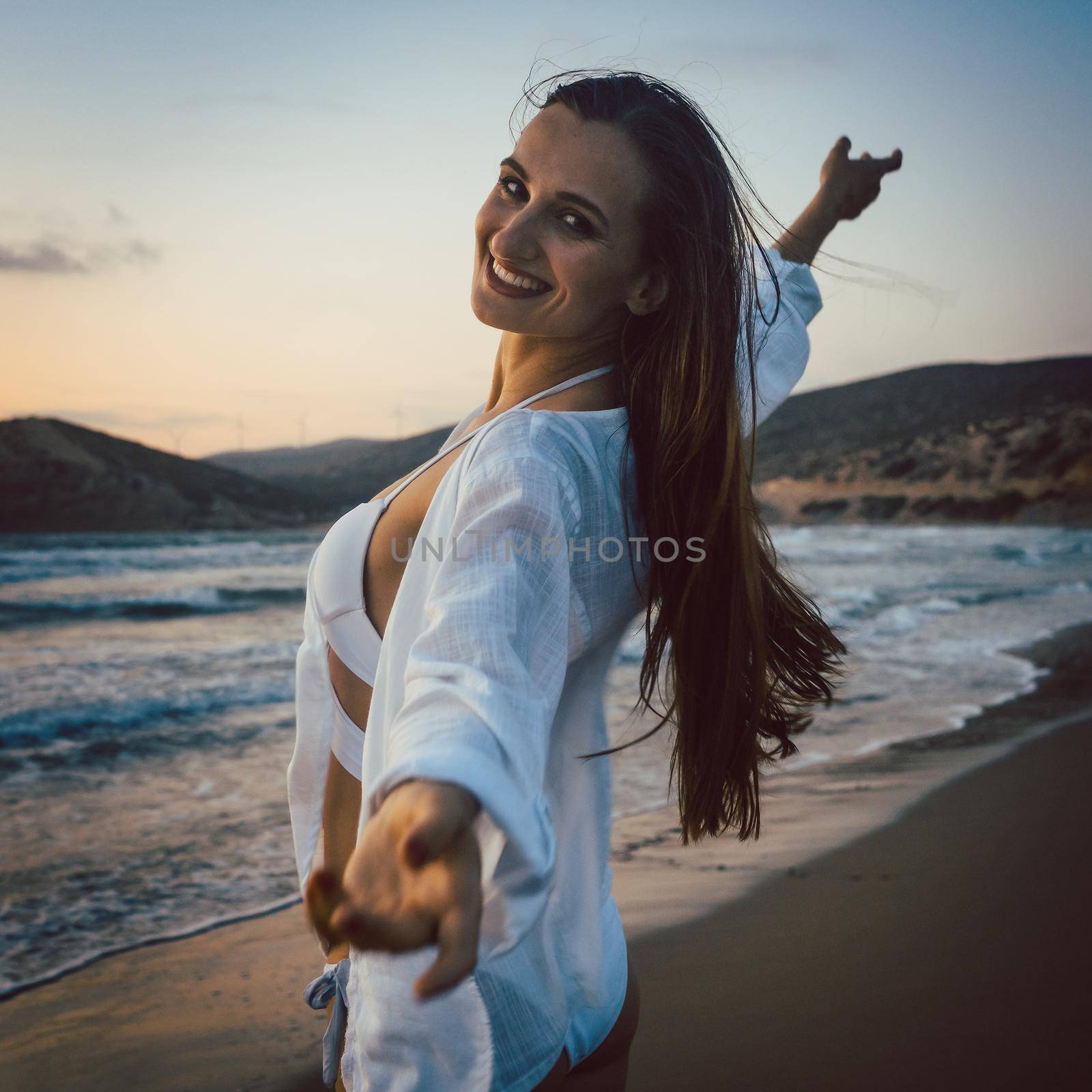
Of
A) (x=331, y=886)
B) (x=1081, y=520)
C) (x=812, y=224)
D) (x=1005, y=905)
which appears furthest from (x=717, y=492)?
(x=1081, y=520)

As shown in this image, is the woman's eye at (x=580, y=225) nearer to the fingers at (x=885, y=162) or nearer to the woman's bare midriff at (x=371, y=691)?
the woman's bare midriff at (x=371, y=691)

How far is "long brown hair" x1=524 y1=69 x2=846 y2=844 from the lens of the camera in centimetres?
104

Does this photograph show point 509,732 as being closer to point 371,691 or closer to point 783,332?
point 371,691

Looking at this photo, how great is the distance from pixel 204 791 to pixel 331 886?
488 cm

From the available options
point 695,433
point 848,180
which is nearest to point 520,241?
point 695,433

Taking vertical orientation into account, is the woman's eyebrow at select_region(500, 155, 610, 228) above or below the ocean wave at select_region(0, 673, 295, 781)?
above

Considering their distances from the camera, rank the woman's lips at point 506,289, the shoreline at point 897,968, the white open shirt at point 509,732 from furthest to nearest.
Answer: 1. the shoreline at point 897,968
2. the woman's lips at point 506,289
3. the white open shirt at point 509,732

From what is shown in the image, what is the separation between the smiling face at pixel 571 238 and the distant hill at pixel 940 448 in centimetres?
3204

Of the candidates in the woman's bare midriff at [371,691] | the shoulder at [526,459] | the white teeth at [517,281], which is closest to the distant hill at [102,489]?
the woman's bare midriff at [371,691]

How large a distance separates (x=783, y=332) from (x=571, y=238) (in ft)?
1.89

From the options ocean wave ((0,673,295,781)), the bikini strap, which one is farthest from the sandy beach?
ocean wave ((0,673,295,781))

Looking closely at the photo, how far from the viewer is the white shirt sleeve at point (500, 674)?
0.64m

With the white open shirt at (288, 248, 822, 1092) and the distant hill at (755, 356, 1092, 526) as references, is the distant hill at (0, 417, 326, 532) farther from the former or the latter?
the white open shirt at (288, 248, 822, 1092)

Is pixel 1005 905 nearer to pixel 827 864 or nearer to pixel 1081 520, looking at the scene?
pixel 827 864
